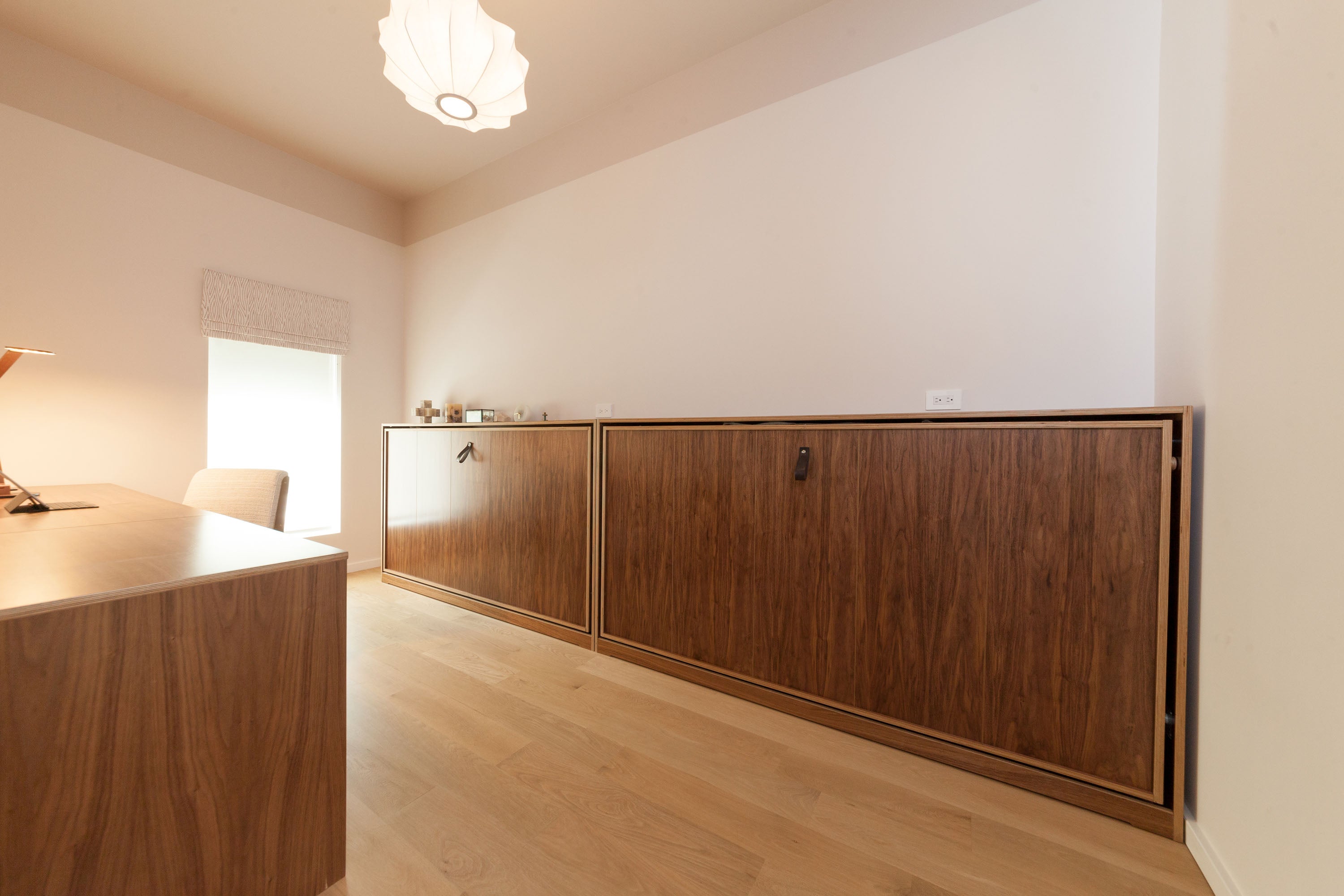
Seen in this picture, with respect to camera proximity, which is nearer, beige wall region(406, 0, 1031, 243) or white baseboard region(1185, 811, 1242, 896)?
white baseboard region(1185, 811, 1242, 896)

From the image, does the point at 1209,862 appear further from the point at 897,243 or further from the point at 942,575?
the point at 897,243

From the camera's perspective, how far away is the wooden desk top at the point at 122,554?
2.48 feet

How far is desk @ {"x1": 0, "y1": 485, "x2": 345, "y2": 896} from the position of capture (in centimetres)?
70

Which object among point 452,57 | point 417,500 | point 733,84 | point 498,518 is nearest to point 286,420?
point 417,500

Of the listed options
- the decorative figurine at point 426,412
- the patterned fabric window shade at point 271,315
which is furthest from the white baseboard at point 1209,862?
the patterned fabric window shade at point 271,315

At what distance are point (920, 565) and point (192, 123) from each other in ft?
14.6

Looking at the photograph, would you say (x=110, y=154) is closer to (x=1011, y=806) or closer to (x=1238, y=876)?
(x=1011, y=806)

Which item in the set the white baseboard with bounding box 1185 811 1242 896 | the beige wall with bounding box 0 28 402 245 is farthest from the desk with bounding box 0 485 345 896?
the beige wall with bounding box 0 28 402 245

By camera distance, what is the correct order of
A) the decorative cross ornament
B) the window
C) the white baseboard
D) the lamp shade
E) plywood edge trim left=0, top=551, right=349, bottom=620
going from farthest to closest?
the decorative cross ornament
the window
the lamp shade
the white baseboard
plywood edge trim left=0, top=551, right=349, bottom=620

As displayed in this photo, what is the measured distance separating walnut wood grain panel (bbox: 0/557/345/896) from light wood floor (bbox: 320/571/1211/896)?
0.86 ft

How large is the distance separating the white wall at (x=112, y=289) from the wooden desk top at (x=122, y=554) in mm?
1542

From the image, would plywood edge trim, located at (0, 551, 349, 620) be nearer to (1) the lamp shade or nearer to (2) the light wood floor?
(2) the light wood floor

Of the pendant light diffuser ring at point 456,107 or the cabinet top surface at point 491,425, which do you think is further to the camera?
the cabinet top surface at point 491,425

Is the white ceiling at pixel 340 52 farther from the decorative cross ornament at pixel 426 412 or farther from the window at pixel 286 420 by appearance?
the decorative cross ornament at pixel 426 412
